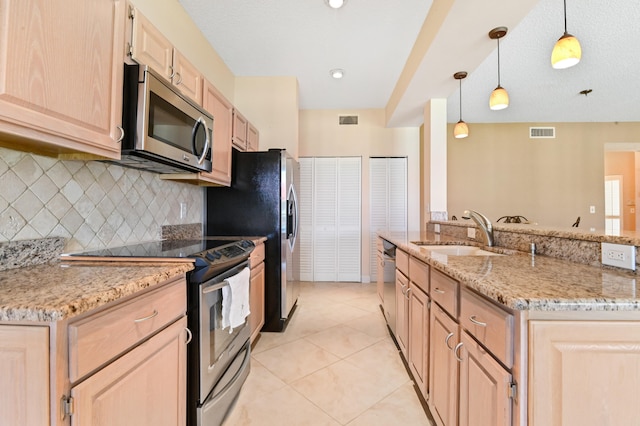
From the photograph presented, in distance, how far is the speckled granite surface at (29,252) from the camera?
1100 millimetres

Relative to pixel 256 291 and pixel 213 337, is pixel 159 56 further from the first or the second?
pixel 256 291

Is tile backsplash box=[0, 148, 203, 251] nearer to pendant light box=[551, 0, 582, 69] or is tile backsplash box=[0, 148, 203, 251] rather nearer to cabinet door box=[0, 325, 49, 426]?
cabinet door box=[0, 325, 49, 426]

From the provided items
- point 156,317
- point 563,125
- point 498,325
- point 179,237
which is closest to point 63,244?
point 156,317

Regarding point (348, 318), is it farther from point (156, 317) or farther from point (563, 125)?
point (563, 125)

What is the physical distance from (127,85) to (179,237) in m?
1.28

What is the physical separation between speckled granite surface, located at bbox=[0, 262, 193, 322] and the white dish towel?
1.17 feet

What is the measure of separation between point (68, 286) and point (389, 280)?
2.16m

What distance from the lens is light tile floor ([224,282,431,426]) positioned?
1558 mm

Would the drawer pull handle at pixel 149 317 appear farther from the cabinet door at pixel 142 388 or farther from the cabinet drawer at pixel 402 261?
the cabinet drawer at pixel 402 261

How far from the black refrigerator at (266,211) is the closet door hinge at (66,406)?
190cm

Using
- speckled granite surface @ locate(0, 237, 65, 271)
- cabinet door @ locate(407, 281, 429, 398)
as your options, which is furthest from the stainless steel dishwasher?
speckled granite surface @ locate(0, 237, 65, 271)

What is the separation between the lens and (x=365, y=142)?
4504 millimetres

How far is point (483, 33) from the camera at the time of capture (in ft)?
6.65

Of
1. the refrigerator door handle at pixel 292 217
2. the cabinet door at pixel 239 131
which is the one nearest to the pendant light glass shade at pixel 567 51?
the refrigerator door handle at pixel 292 217
